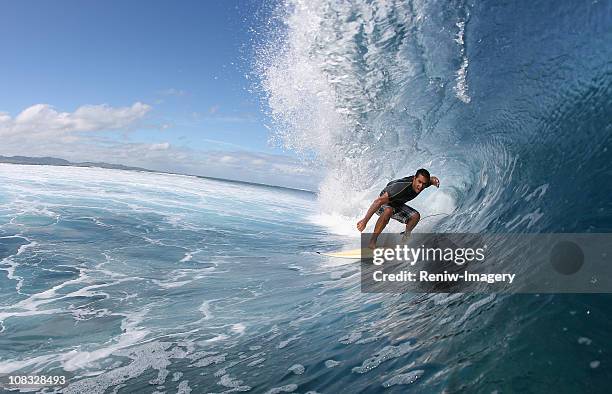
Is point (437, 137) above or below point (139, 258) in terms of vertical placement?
above

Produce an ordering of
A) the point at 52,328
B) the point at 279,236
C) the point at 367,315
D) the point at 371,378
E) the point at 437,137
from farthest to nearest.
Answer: the point at 279,236 < the point at 437,137 < the point at 52,328 < the point at 367,315 < the point at 371,378

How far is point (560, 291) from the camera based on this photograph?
3811mm

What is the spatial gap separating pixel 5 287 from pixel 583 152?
1057 cm

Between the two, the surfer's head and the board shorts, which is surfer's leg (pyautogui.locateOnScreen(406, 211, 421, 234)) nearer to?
the board shorts

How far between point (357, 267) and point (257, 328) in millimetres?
3863

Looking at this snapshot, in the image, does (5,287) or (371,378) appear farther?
(5,287)

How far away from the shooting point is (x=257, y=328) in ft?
20.1

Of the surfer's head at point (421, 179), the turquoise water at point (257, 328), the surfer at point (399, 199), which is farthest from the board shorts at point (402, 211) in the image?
the turquoise water at point (257, 328)

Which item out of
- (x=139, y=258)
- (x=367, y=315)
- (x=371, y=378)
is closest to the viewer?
(x=371, y=378)

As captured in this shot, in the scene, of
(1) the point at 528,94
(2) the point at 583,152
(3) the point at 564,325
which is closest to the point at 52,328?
(3) the point at 564,325

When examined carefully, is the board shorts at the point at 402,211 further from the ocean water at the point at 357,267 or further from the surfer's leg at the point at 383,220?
the ocean water at the point at 357,267

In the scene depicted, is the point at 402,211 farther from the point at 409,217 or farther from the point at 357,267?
the point at 357,267

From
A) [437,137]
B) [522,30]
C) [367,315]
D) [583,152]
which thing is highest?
[522,30]

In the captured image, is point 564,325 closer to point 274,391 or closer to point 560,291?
point 560,291
